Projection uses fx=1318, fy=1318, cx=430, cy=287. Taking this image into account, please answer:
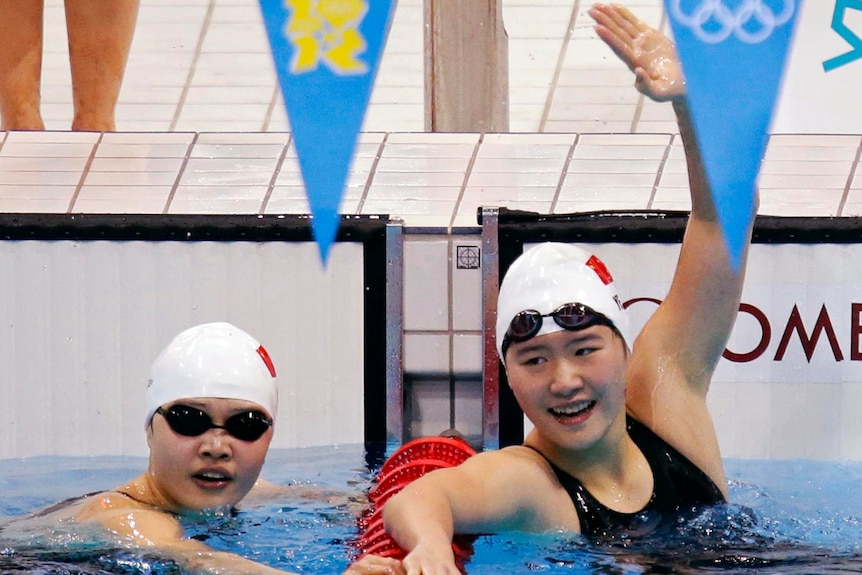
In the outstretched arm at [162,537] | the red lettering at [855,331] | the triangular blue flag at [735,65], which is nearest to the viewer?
the outstretched arm at [162,537]

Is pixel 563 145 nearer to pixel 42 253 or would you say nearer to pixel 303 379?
pixel 303 379

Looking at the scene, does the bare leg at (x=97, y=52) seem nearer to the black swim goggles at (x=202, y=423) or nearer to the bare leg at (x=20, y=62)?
the bare leg at (x=20, y=62)

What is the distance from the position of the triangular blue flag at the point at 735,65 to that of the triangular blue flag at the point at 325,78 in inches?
35.0

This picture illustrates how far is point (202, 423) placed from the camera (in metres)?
2.29

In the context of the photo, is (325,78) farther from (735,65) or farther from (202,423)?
(202,423)

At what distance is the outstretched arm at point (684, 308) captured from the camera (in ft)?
7.34

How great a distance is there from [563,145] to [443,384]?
898 mm

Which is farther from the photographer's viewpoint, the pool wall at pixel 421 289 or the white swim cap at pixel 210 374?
the pool wall at pixel 421 289

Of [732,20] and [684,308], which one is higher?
[732,20]

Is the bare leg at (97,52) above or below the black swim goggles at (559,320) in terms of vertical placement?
above

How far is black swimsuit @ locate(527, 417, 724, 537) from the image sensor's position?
214 centimetres

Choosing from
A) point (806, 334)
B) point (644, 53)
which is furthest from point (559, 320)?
point (806, 334)

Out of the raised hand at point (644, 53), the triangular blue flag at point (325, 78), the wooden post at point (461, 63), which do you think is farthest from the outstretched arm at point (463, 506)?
the wooden post at point (461, 63)

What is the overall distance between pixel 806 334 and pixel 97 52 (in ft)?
8.15
